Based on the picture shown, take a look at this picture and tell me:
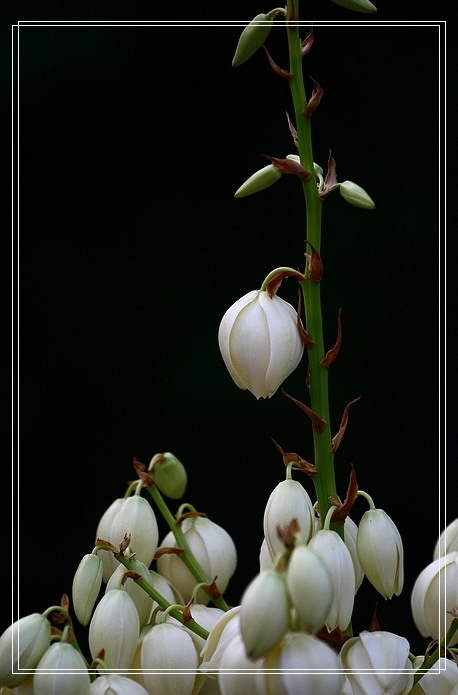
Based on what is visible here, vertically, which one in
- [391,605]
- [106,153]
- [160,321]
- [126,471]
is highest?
[106,153]

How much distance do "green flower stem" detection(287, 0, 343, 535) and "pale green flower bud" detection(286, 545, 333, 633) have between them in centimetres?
11

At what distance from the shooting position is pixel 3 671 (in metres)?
0.39

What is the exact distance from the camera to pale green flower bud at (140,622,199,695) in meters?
0.42

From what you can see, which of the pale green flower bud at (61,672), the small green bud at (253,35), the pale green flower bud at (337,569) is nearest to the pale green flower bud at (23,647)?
the pale green flower bud at (61,672)

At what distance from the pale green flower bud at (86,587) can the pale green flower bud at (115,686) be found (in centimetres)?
2

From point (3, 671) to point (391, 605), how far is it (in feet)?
1.82

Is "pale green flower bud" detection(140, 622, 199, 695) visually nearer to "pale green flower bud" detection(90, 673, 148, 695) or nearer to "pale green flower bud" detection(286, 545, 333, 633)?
"pale green flower bud" detection(90, 673, 148, 695)

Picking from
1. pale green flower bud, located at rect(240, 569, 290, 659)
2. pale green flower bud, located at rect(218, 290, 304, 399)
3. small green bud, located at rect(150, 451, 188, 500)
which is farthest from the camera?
small green bud, located at rect(150, 451, 188, 500)

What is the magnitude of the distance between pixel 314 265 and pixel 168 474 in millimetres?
152

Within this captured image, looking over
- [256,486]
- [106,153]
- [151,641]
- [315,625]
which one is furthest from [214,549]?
[256,486]

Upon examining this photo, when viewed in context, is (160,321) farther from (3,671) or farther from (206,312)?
(3,671)

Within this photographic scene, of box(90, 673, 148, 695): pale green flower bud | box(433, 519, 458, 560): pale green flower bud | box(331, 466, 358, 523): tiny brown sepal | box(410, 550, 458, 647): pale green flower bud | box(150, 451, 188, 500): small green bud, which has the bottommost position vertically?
box(90, 673, 148, 695): pale green flower bud

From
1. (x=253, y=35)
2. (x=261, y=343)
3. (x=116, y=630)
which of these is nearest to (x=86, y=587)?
(x=116, y=630)

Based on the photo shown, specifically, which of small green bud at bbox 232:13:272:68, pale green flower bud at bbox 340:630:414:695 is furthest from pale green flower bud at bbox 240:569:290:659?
small green bud at bbox 232:13:272:68
